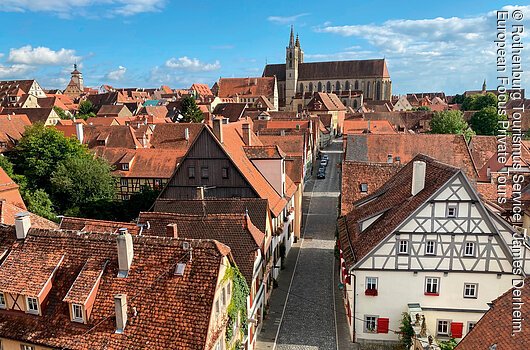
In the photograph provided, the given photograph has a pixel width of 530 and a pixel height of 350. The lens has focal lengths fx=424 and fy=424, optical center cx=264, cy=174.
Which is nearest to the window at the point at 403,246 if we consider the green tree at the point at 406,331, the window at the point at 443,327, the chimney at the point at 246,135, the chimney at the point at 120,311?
the green tree at the point at 406,331

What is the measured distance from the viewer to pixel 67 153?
45.0m

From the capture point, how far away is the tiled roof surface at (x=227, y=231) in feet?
67.9

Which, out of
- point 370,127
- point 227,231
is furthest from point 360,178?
point 370,127

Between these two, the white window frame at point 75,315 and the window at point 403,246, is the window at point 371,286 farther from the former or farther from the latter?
the white window frame at point 75,315

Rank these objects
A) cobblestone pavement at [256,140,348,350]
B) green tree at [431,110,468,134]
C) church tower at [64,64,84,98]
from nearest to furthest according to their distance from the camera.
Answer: cobblestone pavement at [256,140,348,350] → green tree at [431,110,468,134] → church tower at [64,64,84,98]

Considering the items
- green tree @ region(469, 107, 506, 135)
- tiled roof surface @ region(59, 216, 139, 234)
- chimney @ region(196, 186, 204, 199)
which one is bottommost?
tiled roof surface @ region(59, 216, 139, 234)

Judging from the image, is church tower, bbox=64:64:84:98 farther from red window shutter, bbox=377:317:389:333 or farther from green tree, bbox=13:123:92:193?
red window shutter, bbox=377:317:389:333

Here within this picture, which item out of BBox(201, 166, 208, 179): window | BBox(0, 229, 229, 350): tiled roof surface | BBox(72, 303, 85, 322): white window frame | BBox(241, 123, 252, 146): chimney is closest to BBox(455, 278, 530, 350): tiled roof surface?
BBox(0, 229, 229, 350): tiled roof surface

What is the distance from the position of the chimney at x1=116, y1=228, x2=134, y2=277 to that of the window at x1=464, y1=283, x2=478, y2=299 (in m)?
16.0

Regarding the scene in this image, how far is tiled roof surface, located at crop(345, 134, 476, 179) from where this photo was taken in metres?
42.0

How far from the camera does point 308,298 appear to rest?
2570 cm

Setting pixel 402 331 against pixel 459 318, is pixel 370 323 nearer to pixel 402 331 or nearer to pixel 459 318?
pixel 402 331

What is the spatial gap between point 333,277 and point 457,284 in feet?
29.7

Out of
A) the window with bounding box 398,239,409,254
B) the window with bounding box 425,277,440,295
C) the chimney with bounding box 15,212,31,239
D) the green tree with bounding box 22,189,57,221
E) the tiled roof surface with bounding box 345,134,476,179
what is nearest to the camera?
the chimney with bounding box 15,212,31,239
